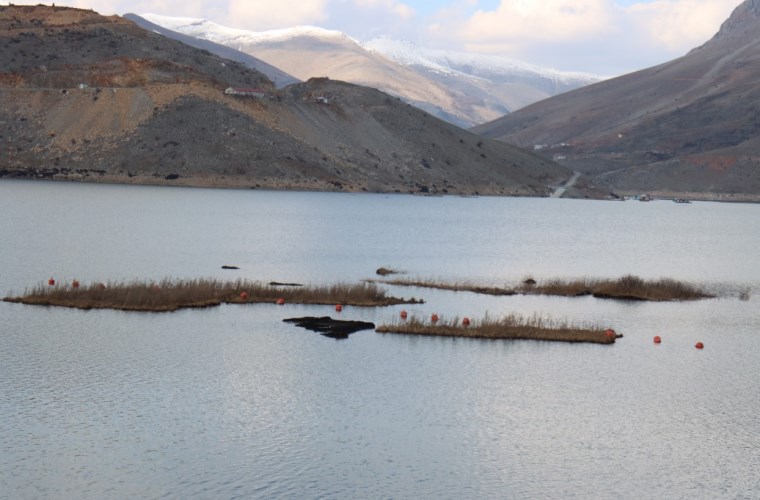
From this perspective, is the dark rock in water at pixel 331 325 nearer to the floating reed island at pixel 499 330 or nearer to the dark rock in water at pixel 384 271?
the floating reed island at pixel 499 330

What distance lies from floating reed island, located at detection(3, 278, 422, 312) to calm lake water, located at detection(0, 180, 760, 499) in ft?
3.41

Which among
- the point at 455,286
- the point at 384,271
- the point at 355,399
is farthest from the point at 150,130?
the point at 355,399

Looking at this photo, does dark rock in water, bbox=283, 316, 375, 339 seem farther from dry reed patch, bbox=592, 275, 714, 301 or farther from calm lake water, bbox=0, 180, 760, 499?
dry reed patch, bbox=592, 275, 714, 301

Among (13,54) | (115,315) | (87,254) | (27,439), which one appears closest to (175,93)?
(13,54)

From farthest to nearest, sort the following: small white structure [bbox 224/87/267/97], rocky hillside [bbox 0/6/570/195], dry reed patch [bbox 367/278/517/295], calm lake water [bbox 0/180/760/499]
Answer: small white structure [bbox 224/87/267/97], rocky hillside [bbox 0/6/570/195], dry reed patch [bbox 367/278/517/295], calm lake water [bbox 0/180/760/499]

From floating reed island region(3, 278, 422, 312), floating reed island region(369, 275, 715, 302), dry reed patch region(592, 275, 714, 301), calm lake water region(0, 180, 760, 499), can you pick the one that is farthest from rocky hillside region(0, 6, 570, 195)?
floating reed island region(3, 278, 422, 312)

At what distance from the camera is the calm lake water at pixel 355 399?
27969mm

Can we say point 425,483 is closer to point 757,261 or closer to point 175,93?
point 757,261

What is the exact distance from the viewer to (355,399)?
36250 millimetres

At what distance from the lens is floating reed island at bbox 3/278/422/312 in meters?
50.3

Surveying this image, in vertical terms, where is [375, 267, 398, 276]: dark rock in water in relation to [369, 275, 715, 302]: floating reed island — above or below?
above

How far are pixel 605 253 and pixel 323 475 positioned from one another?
257 ft

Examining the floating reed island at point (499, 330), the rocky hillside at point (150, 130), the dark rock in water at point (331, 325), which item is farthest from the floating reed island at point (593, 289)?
the rocky hillside at point (150, 130)

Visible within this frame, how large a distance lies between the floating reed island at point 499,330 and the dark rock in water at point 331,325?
1.06 m
